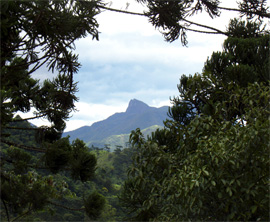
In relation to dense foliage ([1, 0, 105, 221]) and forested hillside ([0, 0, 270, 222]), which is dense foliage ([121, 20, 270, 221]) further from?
dense foliage ([1, 0, 105, 221])

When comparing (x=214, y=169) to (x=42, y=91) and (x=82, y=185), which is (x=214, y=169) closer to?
(x=42, y=91)

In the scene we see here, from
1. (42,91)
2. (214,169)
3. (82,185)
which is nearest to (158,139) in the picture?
(42,91)

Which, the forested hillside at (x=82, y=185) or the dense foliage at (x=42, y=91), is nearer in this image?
the dense foliage at (x=42, y=91)

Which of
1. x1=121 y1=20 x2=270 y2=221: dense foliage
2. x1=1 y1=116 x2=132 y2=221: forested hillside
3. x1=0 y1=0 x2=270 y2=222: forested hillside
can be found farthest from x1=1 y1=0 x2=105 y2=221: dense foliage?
x1=1 y1=116 x2=132 y2=221: forested hillside

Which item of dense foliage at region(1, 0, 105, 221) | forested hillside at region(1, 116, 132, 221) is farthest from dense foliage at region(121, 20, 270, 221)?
forested hillside at region(1, 116, 132, 221)

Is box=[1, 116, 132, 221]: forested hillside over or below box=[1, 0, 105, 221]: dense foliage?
below

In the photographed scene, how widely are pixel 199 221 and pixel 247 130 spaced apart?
5.29ft

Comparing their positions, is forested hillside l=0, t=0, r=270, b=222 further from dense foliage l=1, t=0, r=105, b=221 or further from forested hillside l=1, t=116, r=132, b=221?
forested hillside l=1, t=116, r=132, b=221

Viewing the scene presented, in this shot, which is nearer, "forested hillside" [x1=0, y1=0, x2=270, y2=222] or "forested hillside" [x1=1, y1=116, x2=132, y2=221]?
"forested hillside" [x1=0, y1=0, x2=270, y2=222]

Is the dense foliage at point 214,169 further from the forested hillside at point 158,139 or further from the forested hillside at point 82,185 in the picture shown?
the forested hillside at point 82,185

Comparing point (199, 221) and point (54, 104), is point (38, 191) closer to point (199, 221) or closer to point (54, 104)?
point (54, 104)

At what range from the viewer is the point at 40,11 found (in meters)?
4.83

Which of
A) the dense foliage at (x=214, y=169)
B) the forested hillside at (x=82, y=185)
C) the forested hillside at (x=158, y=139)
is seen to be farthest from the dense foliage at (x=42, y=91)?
the forested hillside at (x=82, y=185)

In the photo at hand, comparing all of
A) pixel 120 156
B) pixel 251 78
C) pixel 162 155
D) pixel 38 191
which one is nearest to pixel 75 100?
pixel 38 191
